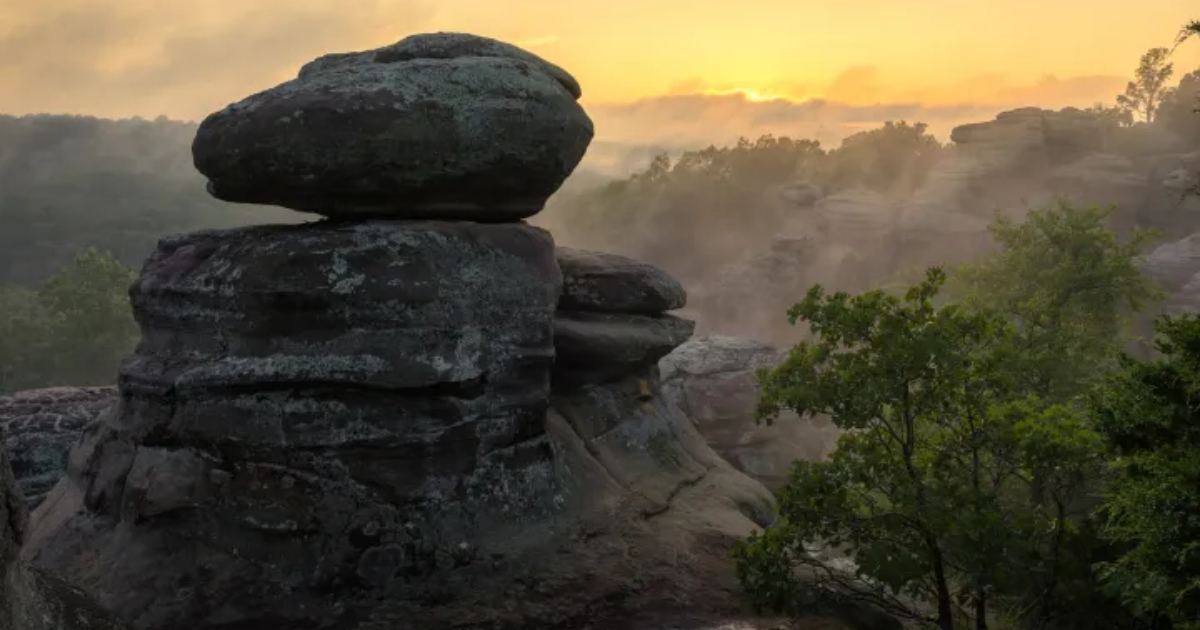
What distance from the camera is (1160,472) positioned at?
888 cm

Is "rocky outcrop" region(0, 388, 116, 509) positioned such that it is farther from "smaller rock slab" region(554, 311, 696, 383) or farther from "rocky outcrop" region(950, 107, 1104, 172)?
"rocky outcrop" region(950, 107, 1104, 172)

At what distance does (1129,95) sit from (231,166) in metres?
121

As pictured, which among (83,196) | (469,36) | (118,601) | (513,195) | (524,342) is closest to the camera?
(118,601)

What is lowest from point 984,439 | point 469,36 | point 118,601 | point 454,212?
point 118,601

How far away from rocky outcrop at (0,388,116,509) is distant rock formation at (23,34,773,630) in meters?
6.17

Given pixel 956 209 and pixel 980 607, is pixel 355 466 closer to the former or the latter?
pixel 980 607

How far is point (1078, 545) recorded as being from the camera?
12078mm

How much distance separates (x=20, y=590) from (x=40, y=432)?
17088mm

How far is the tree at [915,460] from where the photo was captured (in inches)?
446

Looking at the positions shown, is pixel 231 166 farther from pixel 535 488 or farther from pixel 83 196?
pixel 83 196

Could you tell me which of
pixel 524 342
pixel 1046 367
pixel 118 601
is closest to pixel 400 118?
pixel 524 342

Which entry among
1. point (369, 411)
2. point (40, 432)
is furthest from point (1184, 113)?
point (40, 432)

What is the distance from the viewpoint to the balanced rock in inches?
551

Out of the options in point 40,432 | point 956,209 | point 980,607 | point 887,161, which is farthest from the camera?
point 887,161
